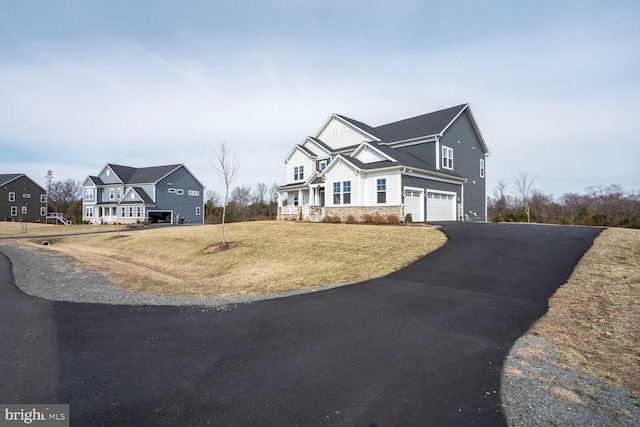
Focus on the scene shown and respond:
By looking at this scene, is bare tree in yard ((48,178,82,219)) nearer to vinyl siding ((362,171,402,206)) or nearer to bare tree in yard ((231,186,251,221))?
bare tree in yard ((231,186,251,221))

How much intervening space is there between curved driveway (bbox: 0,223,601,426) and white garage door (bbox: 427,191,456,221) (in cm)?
1511

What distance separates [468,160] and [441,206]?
697 cm

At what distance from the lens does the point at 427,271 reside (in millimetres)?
9172

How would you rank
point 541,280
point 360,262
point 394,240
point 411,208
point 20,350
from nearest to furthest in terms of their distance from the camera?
point 20,350 < point 541,280 < point 360,262 < point 394,240 < point 411,208

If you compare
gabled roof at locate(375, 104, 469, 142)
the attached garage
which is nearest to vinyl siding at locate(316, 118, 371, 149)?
gabled roof at locate(375, 104, 469, 142)

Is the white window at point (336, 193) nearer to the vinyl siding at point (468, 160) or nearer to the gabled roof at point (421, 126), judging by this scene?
the gabled roof at point (421, 126)

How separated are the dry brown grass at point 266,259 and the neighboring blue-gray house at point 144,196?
26.1 meters

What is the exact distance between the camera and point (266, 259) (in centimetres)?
1243

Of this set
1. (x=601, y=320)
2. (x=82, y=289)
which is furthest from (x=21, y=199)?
(x=601, y=320)

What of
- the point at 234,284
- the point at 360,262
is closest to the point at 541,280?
the point at 360,262

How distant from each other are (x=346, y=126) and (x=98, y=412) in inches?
1109

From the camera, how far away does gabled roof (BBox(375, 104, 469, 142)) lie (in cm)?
2504

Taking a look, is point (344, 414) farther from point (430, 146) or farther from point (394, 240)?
point (430, 146)

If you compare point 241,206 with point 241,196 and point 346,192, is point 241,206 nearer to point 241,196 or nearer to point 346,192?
point 241,196
